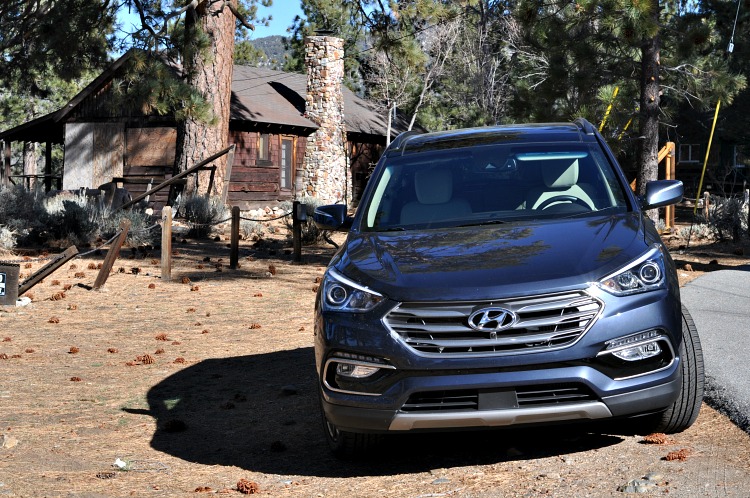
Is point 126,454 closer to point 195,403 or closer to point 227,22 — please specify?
point 195,403

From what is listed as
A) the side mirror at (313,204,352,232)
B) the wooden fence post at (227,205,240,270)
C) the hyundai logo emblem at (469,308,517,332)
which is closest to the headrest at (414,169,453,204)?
the side mirror at (313,204,352,232)

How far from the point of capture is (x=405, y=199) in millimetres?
6508

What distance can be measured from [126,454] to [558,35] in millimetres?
17455

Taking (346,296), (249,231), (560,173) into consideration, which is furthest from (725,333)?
(249,231)

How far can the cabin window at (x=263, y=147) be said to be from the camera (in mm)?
35656

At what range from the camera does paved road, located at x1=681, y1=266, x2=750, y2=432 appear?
649 cm

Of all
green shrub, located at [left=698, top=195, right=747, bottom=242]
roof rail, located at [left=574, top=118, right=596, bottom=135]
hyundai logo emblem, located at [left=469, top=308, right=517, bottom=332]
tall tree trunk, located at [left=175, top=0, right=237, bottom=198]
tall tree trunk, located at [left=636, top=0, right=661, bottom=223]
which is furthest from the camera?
tall tree trunk, located at [left=175, top=0, right=237, bottom=198]

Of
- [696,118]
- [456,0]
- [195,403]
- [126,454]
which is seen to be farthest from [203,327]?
[696,118]

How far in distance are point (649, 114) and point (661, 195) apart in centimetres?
1517

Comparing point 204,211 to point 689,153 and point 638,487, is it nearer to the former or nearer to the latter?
point 638,487

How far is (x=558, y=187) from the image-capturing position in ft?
20.9

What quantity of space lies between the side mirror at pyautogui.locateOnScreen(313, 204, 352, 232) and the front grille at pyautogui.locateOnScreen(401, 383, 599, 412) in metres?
2.03

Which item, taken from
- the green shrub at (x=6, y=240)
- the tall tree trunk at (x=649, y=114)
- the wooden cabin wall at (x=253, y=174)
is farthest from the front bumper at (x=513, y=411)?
the wooden cabin wall at (x=253, y=174)

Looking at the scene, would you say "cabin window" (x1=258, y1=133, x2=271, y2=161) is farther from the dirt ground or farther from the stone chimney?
the dirt ground
